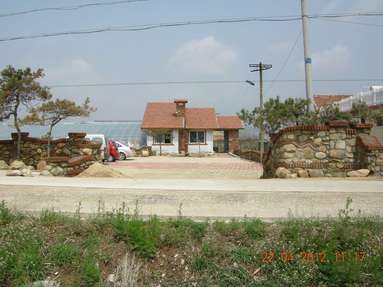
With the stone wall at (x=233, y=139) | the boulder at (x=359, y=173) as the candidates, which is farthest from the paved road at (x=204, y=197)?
the stone wall at (x=233, y=139)

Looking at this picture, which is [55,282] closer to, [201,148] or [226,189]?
[226,189]

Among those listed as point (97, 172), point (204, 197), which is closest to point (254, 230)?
point (204, 197)

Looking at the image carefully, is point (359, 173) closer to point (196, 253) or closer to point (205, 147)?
point (196, 253)

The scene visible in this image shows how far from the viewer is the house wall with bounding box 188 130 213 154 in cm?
4753

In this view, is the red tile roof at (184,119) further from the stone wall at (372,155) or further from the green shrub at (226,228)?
the green shrub at (226,228)

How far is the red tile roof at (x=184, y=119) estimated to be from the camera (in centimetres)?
4750

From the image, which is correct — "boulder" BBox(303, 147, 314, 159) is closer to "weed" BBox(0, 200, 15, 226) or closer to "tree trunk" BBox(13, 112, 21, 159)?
"weed" BBox(0, 200, 15, 226)

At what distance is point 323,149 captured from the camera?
12.7 metres

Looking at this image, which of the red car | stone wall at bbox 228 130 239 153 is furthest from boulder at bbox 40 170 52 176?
stone wall at bbox 228 130 239 153

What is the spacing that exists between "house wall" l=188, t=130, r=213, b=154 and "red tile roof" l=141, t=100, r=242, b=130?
1019mm

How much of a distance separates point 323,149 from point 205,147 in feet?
116

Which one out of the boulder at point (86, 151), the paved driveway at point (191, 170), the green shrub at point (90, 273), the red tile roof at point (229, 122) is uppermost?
the red tile roof at point (229, 122)

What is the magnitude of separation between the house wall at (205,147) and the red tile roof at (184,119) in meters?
1.02

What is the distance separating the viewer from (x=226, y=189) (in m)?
9.08
